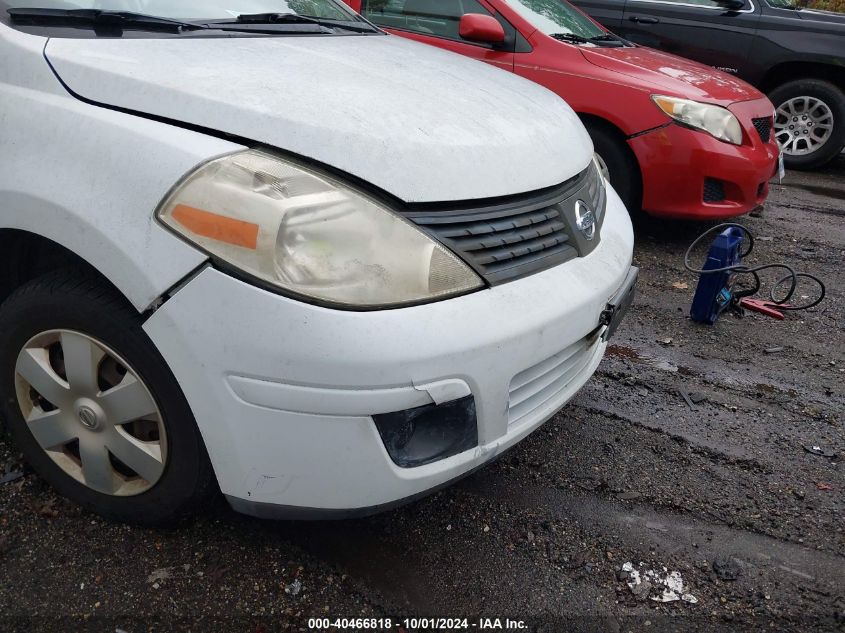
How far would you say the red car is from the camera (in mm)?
3973

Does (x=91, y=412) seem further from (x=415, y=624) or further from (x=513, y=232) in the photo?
(x=513, y=232)

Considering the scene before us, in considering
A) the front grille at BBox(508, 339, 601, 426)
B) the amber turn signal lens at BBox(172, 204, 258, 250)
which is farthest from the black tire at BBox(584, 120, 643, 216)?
the amber turn signal lens at BBox(172, 204, 258, 250)

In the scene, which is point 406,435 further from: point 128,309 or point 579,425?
point 579,425

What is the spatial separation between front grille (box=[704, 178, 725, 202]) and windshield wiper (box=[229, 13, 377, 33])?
223 cm

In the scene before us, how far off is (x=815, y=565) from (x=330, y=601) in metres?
1.34

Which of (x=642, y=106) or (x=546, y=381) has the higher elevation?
(x=642, y=106)

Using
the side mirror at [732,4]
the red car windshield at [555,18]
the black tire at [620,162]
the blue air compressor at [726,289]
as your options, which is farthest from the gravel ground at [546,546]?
the side mirror at [732,4]

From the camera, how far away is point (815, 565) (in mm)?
1933

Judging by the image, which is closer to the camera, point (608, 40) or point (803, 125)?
point (608, 40)

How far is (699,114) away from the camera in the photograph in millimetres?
3973

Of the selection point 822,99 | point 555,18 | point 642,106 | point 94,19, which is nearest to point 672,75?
point 642,106

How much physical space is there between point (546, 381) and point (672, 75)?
3116 millimetres

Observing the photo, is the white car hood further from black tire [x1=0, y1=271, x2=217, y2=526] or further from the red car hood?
the red car hood

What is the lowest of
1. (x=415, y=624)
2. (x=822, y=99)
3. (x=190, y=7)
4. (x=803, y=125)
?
(x=415, y=624)
